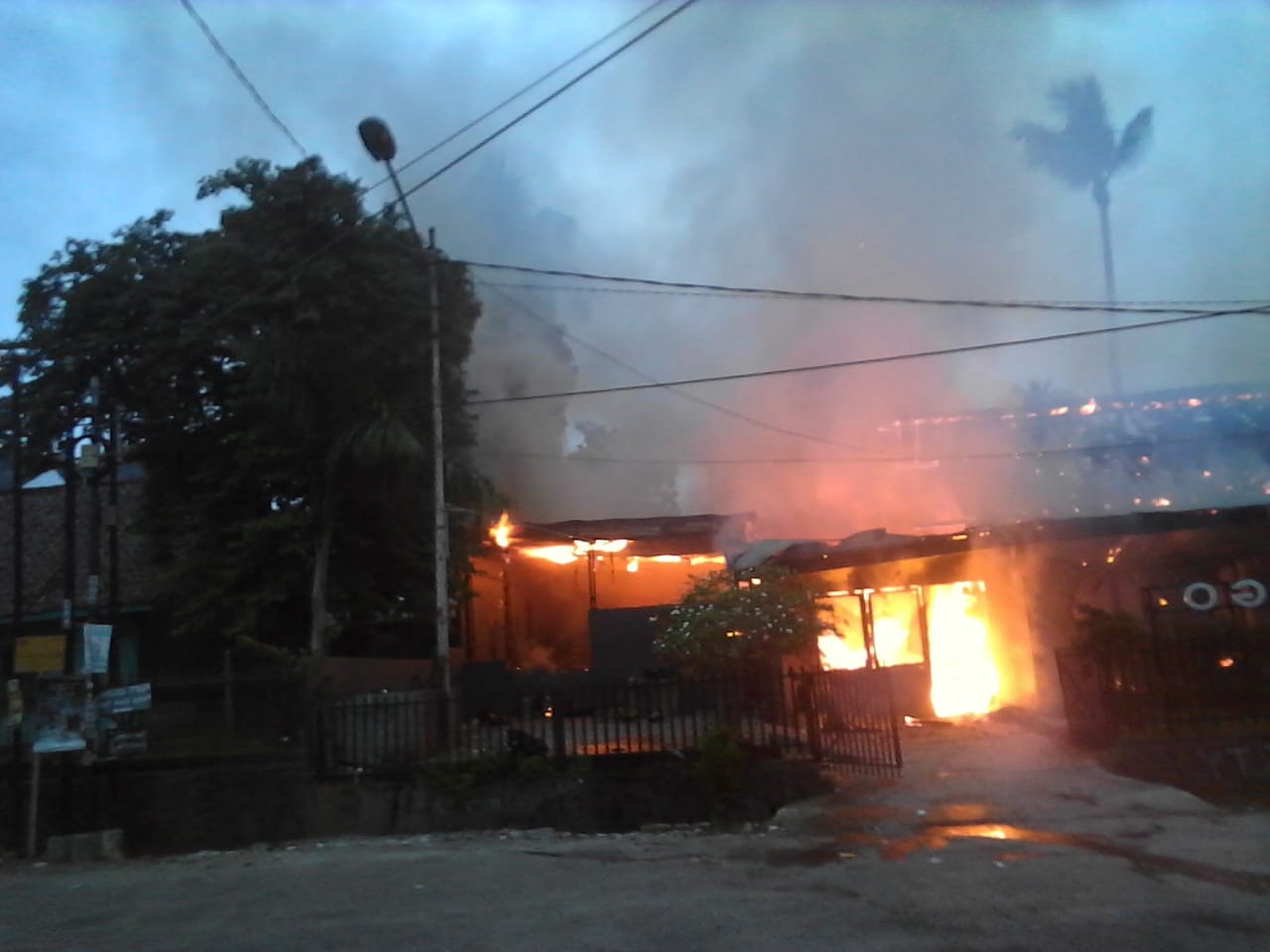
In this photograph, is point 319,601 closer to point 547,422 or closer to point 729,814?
point 729,814

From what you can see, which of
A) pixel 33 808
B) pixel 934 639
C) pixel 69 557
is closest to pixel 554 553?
pixel 934 639

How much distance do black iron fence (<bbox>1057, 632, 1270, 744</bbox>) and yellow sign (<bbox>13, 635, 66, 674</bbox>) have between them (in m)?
11.7

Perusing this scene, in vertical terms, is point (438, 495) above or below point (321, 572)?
above

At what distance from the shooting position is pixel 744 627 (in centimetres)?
1386

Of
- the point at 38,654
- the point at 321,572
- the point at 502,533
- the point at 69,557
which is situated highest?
the point at 502,533

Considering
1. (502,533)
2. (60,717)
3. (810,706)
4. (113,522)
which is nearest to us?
(60,717)

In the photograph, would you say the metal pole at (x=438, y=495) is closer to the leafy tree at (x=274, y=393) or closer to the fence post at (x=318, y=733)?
the leafy tree at (x=274, y=393)

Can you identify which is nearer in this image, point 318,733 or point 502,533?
point 318,733

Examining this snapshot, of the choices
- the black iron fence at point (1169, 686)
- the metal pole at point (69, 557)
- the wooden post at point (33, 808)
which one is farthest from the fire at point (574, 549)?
the wooden post at point (33, 808)

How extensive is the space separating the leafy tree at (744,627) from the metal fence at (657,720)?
3.21 feet

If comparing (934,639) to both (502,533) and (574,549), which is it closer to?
(502,533)

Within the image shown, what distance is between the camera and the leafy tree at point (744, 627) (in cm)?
1380

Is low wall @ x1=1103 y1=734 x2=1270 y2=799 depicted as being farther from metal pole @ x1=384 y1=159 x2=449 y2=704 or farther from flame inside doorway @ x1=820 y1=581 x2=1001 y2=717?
metal pole @ x1=384 y1=159 x2=449 y2=704

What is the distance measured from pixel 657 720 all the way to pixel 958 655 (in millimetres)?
7175
